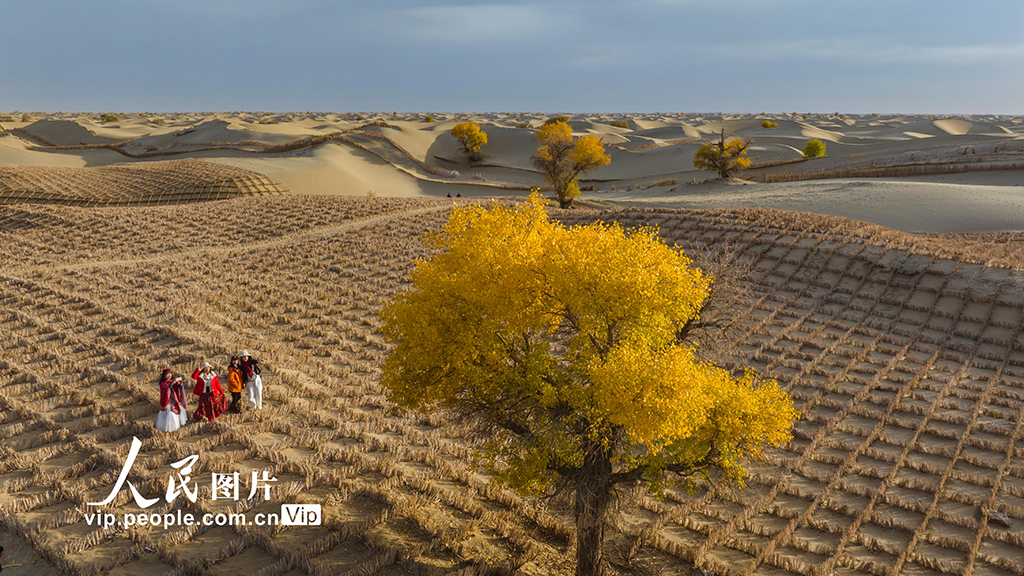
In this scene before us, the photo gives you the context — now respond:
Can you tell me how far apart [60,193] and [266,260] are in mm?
28573

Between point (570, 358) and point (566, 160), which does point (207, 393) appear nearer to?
point (570, 358)

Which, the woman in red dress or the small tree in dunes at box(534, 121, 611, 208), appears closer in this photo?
the woman in red dress

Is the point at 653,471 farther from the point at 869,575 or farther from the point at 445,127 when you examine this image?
the point at 445,127

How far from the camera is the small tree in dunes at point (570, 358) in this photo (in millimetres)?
9484

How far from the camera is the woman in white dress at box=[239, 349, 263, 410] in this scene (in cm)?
1590

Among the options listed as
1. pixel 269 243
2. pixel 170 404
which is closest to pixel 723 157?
pixel 269 243

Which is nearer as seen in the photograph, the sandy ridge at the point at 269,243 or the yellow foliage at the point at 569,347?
the yellow foliage at the point at 569,347

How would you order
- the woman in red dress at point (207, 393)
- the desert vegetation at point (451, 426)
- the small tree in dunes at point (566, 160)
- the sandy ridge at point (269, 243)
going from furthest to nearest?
the small tree in dunes at point (566, 160)
the sandy ridge at point (269, 243)
the woman in red dress at point (207, 393)
the desert vegetation at point (451, 426)

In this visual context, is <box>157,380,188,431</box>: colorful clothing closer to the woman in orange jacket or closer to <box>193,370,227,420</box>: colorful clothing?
<box>193,370,227,420</box>: colorful clothing

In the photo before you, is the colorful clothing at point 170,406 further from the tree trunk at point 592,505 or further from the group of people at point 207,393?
the tree trunk at point 592,505

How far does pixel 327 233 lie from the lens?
37.0 m

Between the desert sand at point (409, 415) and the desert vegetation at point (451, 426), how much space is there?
0.26ft

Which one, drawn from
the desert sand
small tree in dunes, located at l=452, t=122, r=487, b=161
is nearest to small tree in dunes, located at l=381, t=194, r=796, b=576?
the desert sand

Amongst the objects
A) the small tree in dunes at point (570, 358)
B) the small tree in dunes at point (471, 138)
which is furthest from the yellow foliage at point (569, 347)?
the small tree in dunes at point (471, 138)
